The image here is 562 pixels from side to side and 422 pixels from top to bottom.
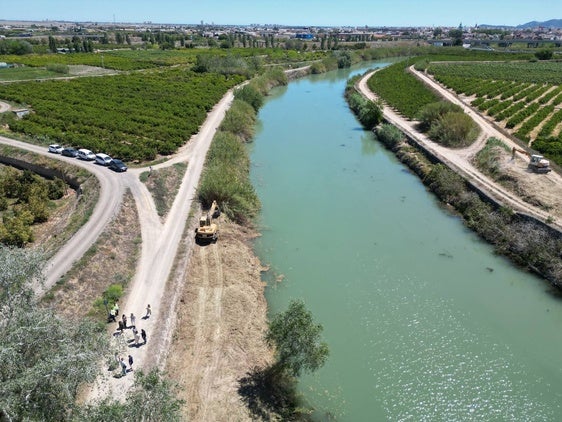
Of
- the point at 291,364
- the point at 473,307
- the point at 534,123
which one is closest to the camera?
the point at 291,364

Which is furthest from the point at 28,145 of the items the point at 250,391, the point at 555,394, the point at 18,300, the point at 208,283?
the point at 555,394

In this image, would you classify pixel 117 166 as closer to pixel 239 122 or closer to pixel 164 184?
pixel 164 184

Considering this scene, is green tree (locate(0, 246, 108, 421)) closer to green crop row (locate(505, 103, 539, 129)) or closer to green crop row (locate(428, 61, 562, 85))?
green crop row (locate(505, 103, 539, 129))

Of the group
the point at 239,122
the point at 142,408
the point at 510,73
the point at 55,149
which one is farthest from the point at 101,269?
the point at 510,73

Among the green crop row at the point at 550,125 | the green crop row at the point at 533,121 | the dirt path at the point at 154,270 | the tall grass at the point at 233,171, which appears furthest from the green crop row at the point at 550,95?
the dirt path at the point at 154,270

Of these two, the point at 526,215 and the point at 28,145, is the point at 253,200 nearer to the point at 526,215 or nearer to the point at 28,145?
the point at 526,215

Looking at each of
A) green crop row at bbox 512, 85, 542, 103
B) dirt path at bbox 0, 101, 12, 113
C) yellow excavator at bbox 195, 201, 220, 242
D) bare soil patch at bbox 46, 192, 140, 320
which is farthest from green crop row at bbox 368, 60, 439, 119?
dirt path at bbox 0, 101, 12, 113
